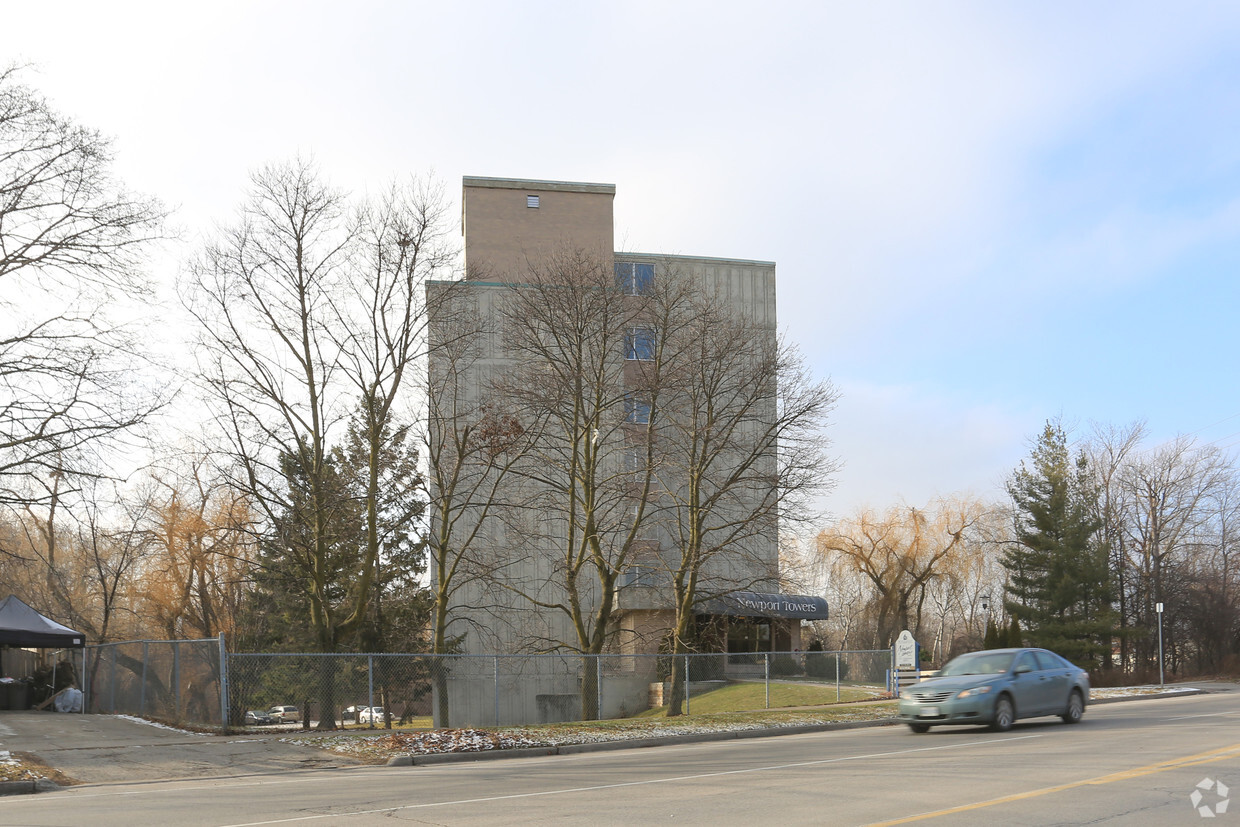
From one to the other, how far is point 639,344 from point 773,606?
1661cm

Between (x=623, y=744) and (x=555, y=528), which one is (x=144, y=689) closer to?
(x=623, y=744)

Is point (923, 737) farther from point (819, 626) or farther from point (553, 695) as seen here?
point (819, 626)

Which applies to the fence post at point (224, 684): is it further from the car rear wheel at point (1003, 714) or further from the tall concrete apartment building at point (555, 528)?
the tall concrete apartment building at point (555, 528)

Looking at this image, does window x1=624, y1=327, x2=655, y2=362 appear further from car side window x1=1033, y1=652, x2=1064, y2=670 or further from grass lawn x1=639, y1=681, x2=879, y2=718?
car side window x1=1033, y1=652, x2=1064, y2=670

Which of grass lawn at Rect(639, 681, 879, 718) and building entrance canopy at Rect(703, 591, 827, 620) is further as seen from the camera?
building entrance canopy at Rect(703, 591, 827, 620)

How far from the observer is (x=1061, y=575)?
159 feet

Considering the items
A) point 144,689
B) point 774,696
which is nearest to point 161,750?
point 144,689

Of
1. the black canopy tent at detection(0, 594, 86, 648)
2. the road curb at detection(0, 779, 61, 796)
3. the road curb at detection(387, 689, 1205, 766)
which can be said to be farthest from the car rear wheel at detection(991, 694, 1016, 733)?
the black canopy tent at detection(0, 594, 86, 648)

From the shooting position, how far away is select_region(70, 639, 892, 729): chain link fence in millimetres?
23031

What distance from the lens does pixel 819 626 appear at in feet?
265

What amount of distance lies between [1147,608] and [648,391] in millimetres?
39764

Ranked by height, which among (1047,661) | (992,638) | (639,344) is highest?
(639,344)

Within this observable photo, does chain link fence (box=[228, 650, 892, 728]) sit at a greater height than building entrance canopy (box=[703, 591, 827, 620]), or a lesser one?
lesser

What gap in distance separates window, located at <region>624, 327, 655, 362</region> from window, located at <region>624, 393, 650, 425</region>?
1.39 m
